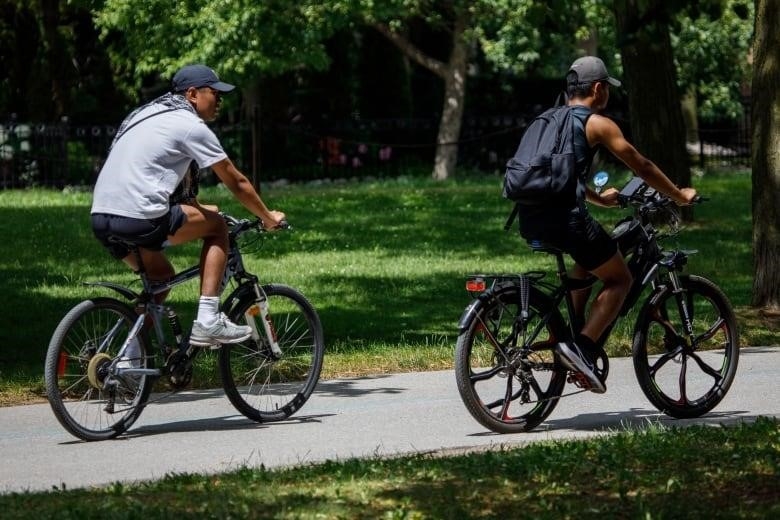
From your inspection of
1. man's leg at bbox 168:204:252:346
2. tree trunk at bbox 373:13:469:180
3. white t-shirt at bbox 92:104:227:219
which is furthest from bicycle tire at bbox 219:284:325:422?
tree trunk at bbox 373:13:469:180

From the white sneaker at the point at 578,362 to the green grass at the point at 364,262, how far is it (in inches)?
67.7

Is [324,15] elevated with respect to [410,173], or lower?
elevated

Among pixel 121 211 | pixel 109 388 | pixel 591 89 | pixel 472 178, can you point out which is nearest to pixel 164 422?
pixel 109 388

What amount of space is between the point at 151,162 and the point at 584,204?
6.91ft

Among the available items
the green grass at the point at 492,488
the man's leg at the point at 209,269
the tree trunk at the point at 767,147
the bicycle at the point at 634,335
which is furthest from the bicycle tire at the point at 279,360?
the tree trunk at the point at 767,147

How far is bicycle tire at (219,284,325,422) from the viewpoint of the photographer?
8.36 m

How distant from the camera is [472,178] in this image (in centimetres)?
2845

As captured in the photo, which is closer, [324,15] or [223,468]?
[223,468]

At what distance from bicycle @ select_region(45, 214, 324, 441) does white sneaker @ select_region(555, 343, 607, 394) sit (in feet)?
4.67

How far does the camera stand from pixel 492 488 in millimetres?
6305

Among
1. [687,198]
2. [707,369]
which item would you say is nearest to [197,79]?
[687,198]

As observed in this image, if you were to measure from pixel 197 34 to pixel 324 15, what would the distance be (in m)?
2.05

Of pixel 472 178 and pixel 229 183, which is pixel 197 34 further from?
pixel 229 183

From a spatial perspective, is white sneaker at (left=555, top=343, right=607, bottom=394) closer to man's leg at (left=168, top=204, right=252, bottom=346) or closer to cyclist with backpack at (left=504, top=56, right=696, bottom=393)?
cyclist with backpack at (left=504, top=56, right=696, bottom=393)
